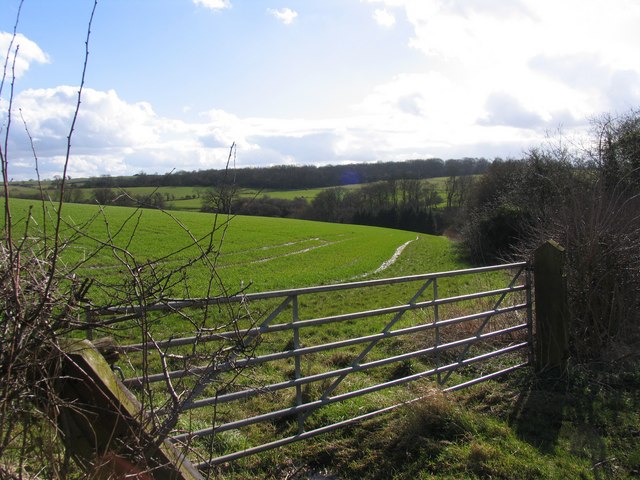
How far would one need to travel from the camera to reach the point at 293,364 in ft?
23.2

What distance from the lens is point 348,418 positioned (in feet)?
15.7

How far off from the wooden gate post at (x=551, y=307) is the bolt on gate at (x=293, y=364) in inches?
6.3

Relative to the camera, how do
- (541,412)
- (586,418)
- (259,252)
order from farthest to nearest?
(259,252)
(541,412)
(586,418)

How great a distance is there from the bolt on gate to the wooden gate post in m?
0.16

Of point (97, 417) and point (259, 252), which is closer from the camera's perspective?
point (97, 417)

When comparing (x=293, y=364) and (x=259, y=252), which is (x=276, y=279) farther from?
(x=293, y=364)

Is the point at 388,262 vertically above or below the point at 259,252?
below

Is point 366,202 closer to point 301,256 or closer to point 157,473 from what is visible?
point 301,256

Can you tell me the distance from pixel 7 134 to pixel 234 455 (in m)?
2.73

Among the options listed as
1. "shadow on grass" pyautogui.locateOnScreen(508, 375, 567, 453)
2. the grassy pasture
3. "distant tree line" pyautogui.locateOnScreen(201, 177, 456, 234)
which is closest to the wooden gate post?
"shadow on grass" pyautogui.locateOnScreen(508, 375, 567, 453)

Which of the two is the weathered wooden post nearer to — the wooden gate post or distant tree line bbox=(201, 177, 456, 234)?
the wooden gate post

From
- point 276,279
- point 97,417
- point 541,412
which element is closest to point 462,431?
point 541,412

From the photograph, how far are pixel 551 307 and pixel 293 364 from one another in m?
3.35

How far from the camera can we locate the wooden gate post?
233 inches
